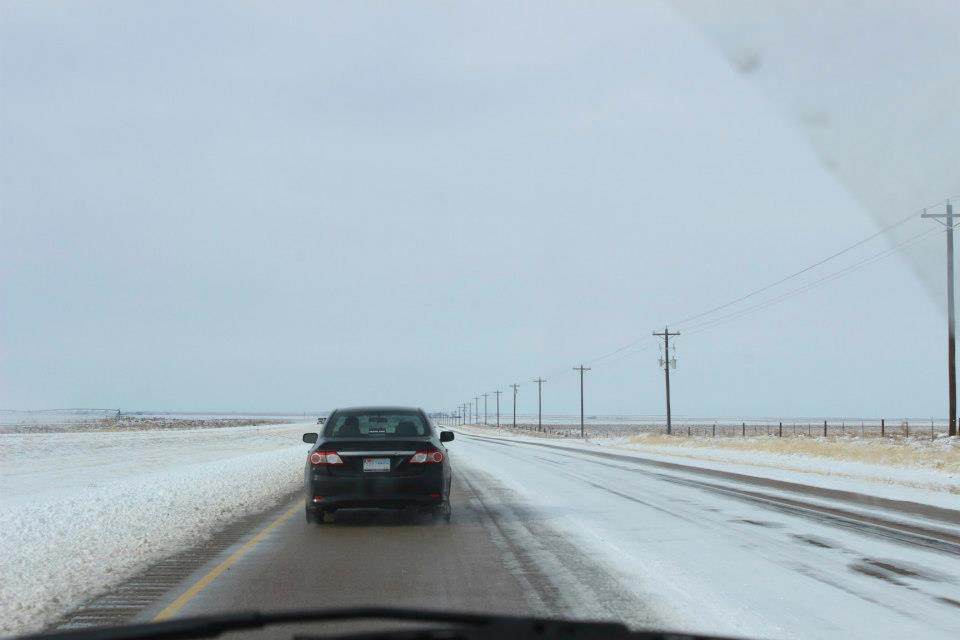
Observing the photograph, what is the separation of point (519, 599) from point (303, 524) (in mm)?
6683

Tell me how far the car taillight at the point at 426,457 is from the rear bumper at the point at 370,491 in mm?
188

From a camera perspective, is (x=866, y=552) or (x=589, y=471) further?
(x=589, y=471)

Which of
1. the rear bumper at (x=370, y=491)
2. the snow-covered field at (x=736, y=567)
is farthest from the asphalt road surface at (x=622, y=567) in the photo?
the rear bumper at (x=370, y=491)

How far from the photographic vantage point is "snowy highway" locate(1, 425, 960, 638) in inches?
277

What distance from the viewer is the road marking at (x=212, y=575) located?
23.2 ft

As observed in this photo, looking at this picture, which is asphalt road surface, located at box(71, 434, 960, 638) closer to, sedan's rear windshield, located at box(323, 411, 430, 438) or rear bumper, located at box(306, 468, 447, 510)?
rear bumper, located at box(306, 468, 447, 510)

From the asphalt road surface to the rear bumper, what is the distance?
0.45m

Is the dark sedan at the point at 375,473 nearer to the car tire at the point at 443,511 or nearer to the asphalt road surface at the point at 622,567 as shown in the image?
the car tire at the point at 443,511

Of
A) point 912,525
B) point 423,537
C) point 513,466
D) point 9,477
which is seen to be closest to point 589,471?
point 513,466

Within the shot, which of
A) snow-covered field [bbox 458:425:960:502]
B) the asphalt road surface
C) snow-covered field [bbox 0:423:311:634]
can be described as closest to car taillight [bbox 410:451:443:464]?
the asphalt road surface

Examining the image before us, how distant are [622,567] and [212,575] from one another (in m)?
4.05

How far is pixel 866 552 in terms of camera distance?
1036cm

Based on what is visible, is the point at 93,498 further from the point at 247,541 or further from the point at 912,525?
the point at 912,525

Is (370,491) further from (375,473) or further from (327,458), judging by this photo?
(327,458)
